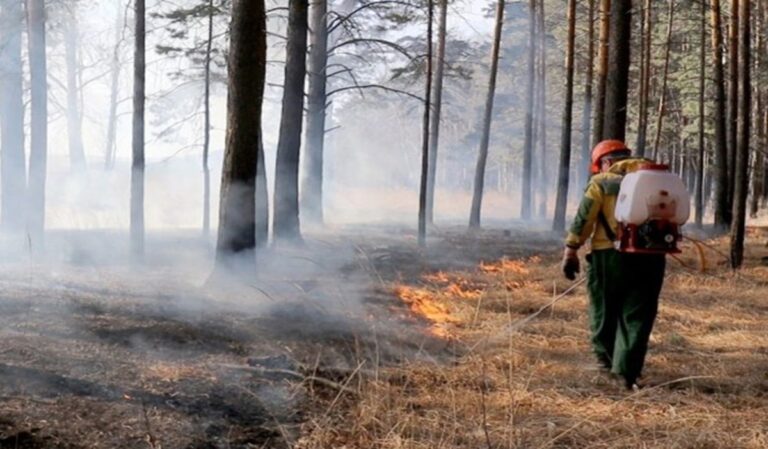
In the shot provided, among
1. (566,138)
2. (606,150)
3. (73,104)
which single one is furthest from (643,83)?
(73,104)

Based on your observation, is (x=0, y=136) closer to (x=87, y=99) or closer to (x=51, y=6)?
(x=51, y=6)

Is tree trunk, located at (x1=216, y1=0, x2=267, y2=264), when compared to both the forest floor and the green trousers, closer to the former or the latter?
the forest floor

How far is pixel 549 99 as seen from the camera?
149 feet

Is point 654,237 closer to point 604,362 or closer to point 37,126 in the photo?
point 604,362

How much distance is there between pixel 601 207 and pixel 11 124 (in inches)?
572

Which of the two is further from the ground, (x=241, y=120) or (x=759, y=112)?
(x=759, y=112)

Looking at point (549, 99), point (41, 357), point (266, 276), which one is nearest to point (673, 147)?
point (549, 99)

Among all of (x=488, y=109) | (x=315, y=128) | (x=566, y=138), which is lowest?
(x=315, y=128)

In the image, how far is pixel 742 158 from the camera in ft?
39.3

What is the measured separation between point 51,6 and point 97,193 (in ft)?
40.6

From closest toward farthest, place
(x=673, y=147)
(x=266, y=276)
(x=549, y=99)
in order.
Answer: (x=266, y=276)
(x=673, y=147)
(x=549, y=99)

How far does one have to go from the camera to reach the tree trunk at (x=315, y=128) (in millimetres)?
17469

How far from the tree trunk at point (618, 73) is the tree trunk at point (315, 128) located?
29.7 feet

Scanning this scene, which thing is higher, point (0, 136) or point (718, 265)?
point (0, 136)
